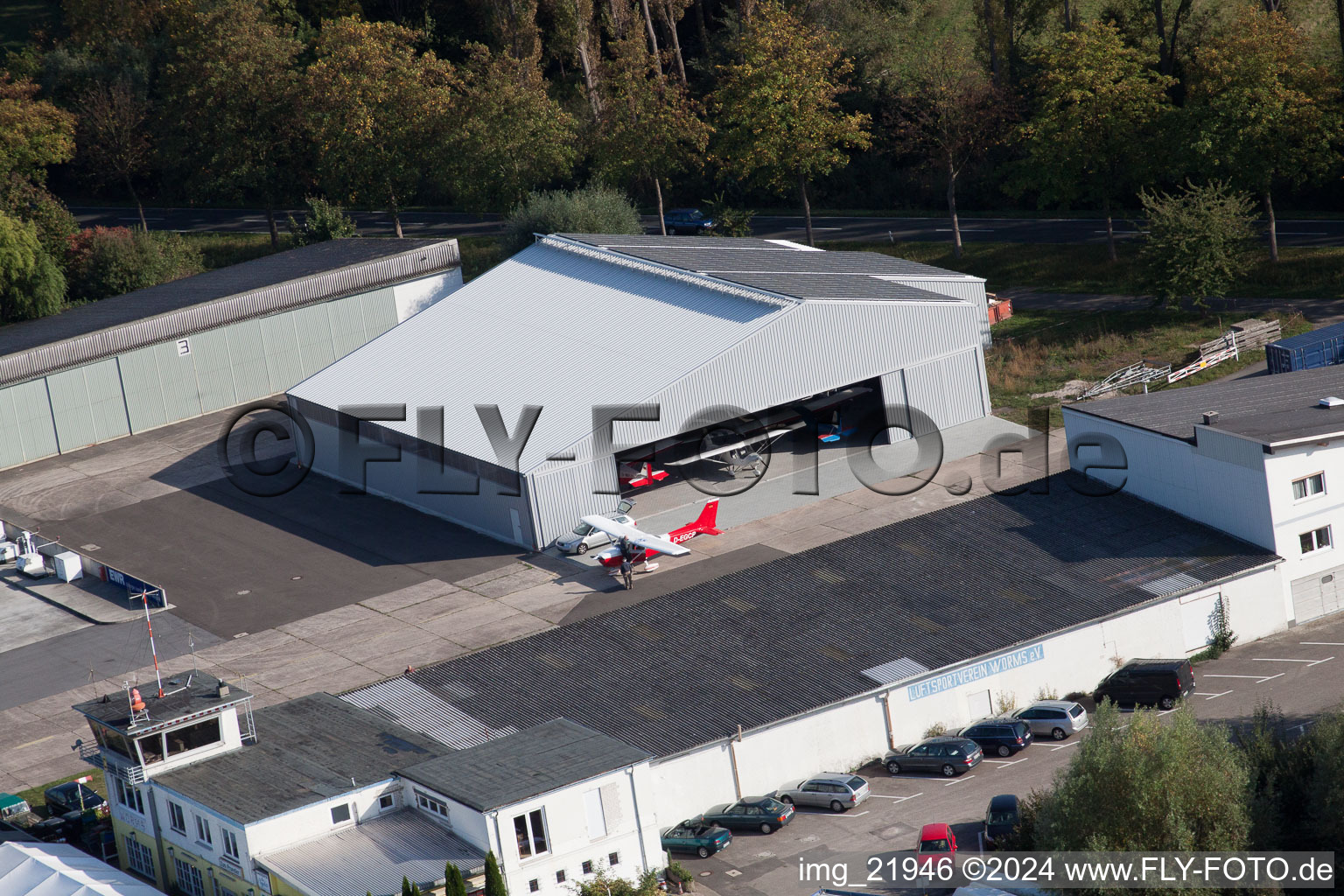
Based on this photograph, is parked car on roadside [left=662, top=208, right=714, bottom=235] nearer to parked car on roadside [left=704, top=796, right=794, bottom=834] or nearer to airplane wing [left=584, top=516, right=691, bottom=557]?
airplane wing [left=584, top=516, right=691, bottom=557]

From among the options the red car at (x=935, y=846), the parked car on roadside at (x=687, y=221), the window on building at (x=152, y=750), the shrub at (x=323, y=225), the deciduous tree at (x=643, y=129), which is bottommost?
the red car at (x=935, y=846)

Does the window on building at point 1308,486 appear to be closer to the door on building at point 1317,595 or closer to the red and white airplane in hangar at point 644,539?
the door on building at point 1317,595

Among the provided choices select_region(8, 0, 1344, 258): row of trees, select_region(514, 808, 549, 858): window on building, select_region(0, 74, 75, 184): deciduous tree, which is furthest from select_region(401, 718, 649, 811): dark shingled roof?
select_region(0, 74, 75, 184): deciduous tree

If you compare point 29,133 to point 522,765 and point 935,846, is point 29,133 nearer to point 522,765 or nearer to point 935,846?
point 522,765

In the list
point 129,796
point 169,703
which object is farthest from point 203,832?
point 169,703

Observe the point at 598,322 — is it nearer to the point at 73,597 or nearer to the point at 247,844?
the point at 73,597

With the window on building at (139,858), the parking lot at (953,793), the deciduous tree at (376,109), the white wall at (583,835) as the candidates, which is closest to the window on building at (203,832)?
the window on building at (139,858)

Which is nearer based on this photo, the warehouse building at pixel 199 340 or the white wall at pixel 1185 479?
the white wall at pixel 1185 479

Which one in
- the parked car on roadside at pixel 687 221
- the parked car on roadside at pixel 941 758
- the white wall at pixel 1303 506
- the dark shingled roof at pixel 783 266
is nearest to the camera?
the parked car on roadside at pixel 941 758

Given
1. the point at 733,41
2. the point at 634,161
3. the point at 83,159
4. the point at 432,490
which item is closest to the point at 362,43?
the point at 634,161
